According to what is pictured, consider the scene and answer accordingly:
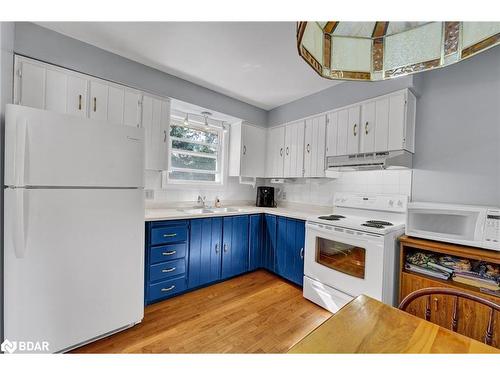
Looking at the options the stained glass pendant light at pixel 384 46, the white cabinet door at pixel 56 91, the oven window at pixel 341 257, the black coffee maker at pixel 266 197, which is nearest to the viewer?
the stained glass pendant light at pixel 384 46

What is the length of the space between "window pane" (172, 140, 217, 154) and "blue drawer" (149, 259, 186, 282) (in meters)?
1.53

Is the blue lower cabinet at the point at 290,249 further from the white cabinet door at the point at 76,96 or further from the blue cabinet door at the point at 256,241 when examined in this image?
the white cabinet door at the point at 76,96

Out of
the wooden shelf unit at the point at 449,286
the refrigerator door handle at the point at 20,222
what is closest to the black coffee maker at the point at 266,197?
the wooden shelf unit at the point at 449,286

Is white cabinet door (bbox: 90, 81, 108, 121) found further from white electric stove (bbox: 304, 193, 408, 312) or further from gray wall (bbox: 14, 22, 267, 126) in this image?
white electric stove (bbox: 304, 193, 408, 312)

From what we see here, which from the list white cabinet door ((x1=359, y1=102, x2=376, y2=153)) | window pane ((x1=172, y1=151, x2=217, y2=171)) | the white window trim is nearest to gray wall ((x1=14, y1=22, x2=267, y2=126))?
the white window trim

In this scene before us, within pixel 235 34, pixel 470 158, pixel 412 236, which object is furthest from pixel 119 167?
pixel 470 158

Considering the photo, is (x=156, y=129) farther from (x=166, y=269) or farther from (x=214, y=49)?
(x=166, y=269)

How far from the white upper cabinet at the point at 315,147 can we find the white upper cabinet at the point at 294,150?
7 cm

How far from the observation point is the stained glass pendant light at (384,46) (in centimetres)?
62

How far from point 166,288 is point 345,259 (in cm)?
180

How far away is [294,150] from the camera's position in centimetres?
303

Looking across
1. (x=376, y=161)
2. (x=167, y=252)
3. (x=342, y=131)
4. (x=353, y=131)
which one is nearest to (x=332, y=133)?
(x=342, y=131)

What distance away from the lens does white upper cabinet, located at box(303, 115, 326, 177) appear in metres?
2.67

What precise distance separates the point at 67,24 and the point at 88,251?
179 cm
